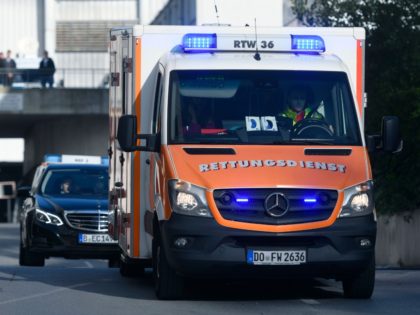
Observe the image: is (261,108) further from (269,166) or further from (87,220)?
(87,220)

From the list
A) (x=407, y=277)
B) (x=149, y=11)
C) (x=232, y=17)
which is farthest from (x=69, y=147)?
(x=407, y=277)

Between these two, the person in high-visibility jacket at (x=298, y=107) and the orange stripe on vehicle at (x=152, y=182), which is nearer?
the person in high-visibility jacket at (x=298, y=107)

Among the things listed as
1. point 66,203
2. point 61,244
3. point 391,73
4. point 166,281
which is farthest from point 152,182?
point 391,73

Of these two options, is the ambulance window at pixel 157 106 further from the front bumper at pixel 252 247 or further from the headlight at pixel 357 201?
the headlight at pixel 357 201

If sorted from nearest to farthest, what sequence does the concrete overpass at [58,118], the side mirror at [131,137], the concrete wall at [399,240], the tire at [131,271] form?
Result: the side mirror at [131,137]
the tire at [131,271]
the concrete wall at [399,240]
the concrete overpass at [58,118]

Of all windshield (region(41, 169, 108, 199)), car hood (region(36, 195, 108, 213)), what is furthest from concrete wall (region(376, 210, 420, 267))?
car hood (region(36, 195, 108, 213))

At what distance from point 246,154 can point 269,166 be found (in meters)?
0.30

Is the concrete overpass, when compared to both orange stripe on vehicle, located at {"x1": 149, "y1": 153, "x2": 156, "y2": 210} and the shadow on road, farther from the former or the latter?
orange stripe on vehicle, located at {"x1": 149, "y1": 153, "x2": 156, "y2": 210}

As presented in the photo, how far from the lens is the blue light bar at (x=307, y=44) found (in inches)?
562

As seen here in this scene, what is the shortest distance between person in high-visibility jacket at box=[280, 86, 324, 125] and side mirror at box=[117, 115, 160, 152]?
1296 millimetres

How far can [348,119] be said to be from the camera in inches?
545

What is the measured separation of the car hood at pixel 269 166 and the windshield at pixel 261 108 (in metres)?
0.23

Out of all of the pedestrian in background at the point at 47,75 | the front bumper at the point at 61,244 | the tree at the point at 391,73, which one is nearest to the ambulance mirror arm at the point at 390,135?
the front bumper at the point at 61,244

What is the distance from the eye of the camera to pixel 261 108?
13.8 m
